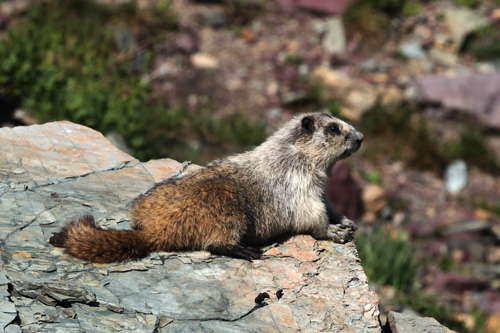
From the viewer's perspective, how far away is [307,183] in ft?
21.1

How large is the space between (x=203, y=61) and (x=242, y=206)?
9.73 metres

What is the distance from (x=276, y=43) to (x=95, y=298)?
12.4 meters

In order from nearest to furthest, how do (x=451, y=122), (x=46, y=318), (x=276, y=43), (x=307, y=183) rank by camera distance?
(x=46, y=318) → (x=307, y=183) → (x=451, y=122) → (x=276, y=43)

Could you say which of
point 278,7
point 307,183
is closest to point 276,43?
point 278,7

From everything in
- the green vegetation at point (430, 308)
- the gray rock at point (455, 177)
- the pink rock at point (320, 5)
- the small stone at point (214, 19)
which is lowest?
the green vegetation at point (430, 308)

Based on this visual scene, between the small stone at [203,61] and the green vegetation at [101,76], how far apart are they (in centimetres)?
90

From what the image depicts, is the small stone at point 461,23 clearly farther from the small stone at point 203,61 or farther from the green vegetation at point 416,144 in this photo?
the small stone at point 203,61

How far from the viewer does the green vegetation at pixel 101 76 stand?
10.2 metres

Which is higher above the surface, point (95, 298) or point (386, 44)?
point (386, 44)

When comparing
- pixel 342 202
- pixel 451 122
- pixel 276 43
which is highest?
pixel 276 43

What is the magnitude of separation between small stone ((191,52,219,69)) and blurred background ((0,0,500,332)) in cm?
4

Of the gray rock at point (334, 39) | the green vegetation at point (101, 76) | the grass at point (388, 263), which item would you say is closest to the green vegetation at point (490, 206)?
the grass at point (388, 263)

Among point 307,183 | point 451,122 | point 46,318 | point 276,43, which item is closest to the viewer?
point 46,318

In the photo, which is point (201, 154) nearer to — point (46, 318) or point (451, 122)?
point (451, 122)
